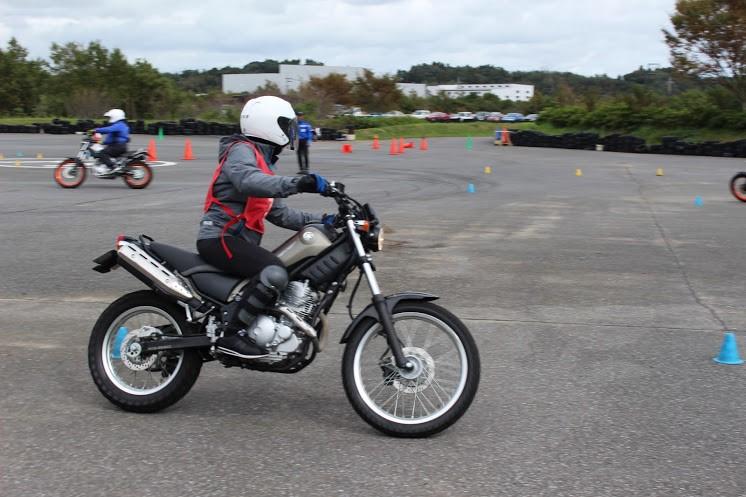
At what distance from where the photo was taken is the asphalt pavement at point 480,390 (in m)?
4.00

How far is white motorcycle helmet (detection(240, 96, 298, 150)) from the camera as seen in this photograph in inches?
188

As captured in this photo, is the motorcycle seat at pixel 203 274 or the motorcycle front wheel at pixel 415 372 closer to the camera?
the motorcycle front wheel at pixel 415 372

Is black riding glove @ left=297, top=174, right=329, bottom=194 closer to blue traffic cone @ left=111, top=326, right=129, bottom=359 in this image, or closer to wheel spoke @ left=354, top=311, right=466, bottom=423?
wheel spoke @ left=354, top=311, right=466, bottom=423

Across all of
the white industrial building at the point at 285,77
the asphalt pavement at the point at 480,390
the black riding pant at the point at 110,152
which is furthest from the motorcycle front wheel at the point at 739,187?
Answer: the white industrial building at the point at 285,77

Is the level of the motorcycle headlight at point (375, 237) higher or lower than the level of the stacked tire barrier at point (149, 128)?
higher

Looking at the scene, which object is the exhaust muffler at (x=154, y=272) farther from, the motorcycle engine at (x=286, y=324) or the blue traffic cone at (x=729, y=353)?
the blue traffic cone at (x=729, y=353)

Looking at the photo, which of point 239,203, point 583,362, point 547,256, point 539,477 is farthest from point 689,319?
point 239,203

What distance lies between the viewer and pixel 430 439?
4.47 m

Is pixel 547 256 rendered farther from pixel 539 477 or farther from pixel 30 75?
pixel 30 75

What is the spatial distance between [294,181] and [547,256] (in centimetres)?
667

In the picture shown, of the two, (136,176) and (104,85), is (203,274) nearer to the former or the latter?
(136,176)

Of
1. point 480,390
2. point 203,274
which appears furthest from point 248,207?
point 480,390

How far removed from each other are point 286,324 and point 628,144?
34346 millimetres

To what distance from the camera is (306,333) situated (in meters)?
4.65
